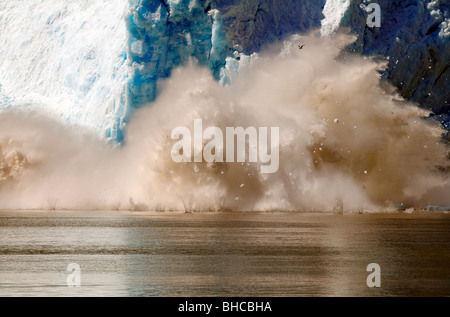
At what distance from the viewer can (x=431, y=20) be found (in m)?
A: 39.3

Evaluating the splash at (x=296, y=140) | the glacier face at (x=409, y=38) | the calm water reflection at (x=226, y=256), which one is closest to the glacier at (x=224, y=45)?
the glacier face at (x=409, y=38)

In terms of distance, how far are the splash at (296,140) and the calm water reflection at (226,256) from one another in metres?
1.46

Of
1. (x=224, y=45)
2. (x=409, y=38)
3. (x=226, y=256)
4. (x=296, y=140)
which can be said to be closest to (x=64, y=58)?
(x=224, y=45)

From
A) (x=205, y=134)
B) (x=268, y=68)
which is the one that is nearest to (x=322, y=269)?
(x=205, y=134)

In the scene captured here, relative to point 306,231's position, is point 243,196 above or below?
above

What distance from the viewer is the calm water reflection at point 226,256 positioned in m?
18.3

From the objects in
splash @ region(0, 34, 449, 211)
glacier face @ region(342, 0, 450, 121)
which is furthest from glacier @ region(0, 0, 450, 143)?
splash @ region(0, 34, 449, 211)

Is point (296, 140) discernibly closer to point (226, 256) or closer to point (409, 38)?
point (409, 38)

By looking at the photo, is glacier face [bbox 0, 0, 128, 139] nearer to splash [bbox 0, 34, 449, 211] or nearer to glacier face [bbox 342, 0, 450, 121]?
splash [bbox 0, 34, 449, 211]

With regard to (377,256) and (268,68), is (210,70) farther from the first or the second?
(377,256)

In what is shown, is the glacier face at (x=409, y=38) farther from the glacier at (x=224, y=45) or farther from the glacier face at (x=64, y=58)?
the glacier face at (x=64, y=58)

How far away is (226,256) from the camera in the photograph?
23.3 m
